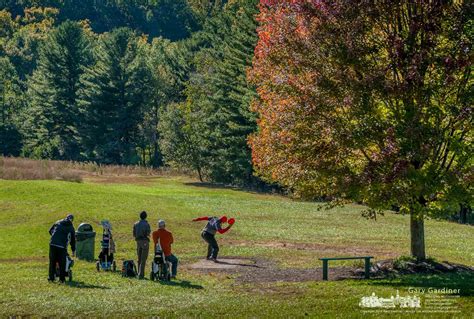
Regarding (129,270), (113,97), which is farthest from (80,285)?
(113,97)

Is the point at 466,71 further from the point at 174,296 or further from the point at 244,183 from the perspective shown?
the point at 244,183

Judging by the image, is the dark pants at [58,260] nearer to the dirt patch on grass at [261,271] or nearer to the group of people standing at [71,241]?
the group of people standing at [71,241]

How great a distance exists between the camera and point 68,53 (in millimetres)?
121000

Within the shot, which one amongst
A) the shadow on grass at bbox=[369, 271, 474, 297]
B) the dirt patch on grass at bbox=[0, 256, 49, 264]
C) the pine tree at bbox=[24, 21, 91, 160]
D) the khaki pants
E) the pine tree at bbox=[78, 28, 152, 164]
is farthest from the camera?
the pine tree at bbox=[24, 21, 91, 160]

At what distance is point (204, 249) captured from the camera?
34469mm

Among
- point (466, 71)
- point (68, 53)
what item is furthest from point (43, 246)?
point (68, 53)

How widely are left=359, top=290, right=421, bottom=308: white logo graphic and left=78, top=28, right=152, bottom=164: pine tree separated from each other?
306ft

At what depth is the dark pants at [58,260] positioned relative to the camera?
23344 millimetres

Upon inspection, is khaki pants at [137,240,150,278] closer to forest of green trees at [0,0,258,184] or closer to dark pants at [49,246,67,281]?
dark pants at [49,246,67,281]

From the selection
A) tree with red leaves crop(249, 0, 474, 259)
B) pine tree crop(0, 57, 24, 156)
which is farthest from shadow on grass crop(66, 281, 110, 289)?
pine tree crop(0, 57, 24, 156)

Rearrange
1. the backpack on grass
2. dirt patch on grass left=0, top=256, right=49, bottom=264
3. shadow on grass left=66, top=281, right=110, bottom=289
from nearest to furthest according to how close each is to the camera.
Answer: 1. shadow on grass left=66, top=281, right=110, bottom=289
2. the backpack on grass
3. dirt patch on grass left=0, top=256, right=49, bottom=264

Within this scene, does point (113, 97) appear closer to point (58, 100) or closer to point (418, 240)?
point (58, 100)

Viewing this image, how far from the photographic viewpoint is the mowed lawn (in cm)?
1941

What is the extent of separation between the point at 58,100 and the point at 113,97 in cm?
1358
